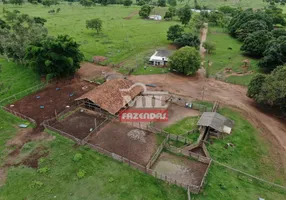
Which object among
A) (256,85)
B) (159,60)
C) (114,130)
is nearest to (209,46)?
Answer: (159,60)

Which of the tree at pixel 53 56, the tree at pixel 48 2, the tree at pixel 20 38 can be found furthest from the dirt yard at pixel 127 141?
the tree at pixel 48 2

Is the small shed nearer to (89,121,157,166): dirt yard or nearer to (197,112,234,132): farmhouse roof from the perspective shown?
(197,112,234,132): farmhouse roof

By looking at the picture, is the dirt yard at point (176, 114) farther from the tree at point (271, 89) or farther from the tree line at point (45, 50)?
the tree line at point (45, 50)

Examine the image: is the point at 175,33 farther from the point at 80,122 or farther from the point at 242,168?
the point at 242,168

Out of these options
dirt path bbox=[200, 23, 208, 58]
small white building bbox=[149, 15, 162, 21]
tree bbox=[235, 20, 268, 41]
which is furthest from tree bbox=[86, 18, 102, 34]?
tree bbox=[235, 20, 268, 41]

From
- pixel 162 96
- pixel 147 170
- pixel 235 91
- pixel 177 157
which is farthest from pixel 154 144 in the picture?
pixel 235 91

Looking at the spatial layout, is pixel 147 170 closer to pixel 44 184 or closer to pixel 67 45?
pixel 44 184

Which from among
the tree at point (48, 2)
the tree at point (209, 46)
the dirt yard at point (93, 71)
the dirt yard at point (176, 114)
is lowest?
the dirt yard at point (176, 114)
